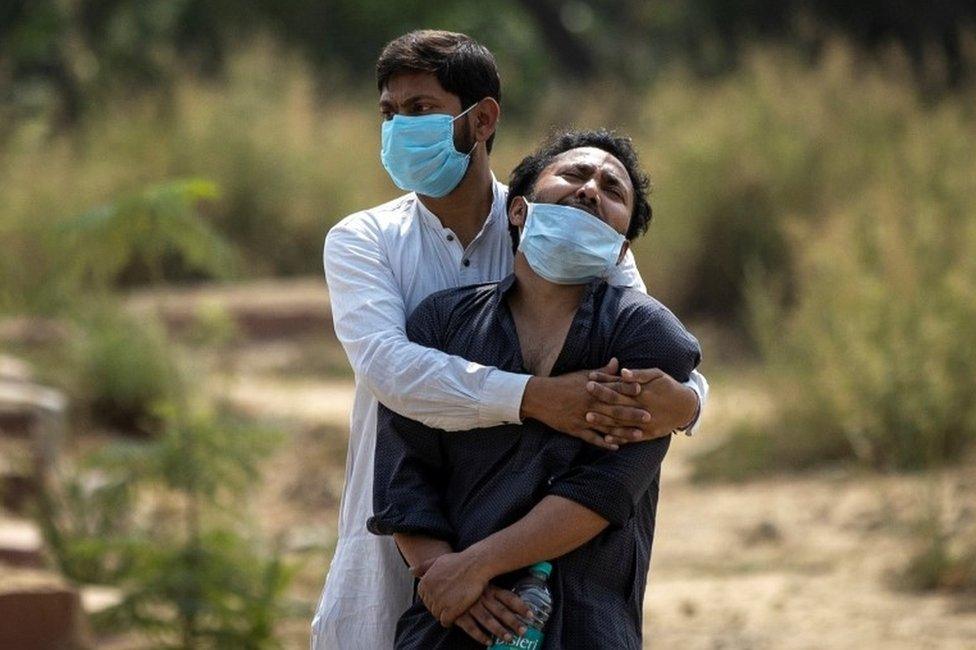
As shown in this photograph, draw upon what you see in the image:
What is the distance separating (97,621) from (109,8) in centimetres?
1718

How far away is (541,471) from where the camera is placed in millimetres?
2721

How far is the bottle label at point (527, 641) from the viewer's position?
263cm

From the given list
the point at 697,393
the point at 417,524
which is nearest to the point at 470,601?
the point at 417,524

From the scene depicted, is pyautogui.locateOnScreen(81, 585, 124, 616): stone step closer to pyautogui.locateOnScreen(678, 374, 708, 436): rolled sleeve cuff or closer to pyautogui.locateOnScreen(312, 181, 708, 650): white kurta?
pyautogui.locateOnScreen(312, 181, 708, 650): white kurta

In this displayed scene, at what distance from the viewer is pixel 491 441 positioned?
110 inches

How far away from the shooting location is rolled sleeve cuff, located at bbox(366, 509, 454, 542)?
2727mm

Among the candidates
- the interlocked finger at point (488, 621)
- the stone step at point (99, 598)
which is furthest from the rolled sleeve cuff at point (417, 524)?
the stone step at point (99, 598)

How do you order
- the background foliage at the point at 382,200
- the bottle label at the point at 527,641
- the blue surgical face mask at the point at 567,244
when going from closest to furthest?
the bottle label at the point at 527,641 < the blue surgical face mask at the point at 567,244 < the background foliage at the point at 382,200

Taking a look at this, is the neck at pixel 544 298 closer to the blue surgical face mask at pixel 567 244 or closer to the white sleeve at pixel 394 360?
the blue surgical face mask at pixel 567 244

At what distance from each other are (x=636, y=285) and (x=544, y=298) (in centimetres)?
20

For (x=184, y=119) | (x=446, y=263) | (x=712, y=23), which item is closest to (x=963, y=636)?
(x=446, y=263)

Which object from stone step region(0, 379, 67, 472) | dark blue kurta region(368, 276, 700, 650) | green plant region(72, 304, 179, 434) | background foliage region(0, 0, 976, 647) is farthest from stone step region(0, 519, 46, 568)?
dark blue kurta region(368, 276, 700, 650)

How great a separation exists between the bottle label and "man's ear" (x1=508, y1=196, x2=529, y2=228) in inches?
26.4

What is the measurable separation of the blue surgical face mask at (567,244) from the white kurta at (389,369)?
10cm
